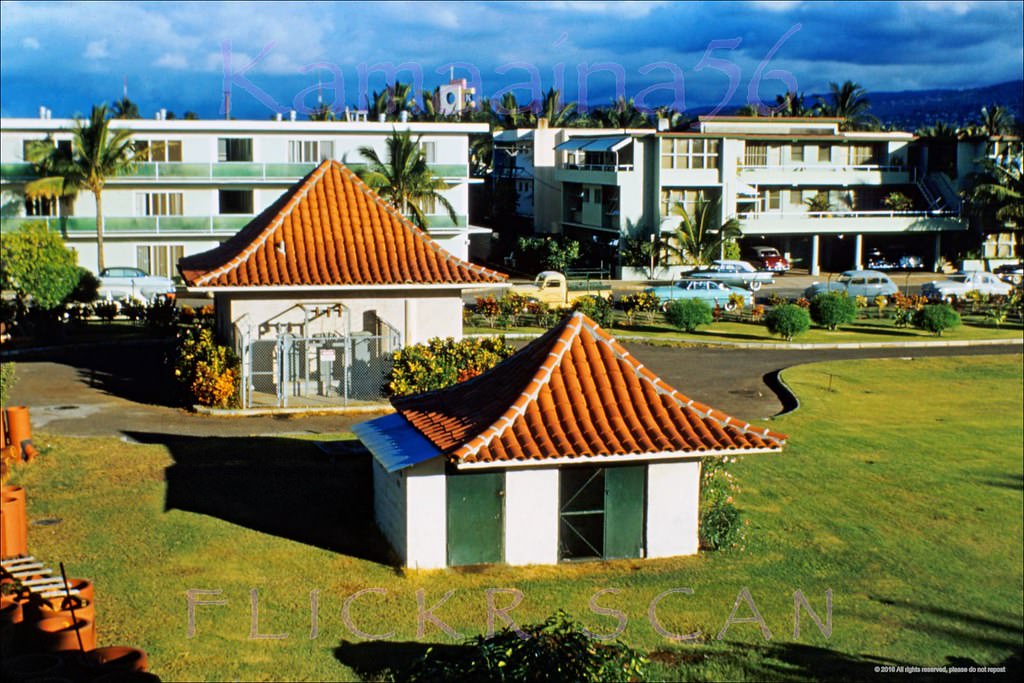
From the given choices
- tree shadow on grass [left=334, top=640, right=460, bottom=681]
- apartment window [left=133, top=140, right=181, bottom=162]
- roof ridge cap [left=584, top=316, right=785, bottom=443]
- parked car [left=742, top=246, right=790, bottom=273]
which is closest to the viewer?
tree shadow on grass [left=334, top=640, right=460, bottom=681]

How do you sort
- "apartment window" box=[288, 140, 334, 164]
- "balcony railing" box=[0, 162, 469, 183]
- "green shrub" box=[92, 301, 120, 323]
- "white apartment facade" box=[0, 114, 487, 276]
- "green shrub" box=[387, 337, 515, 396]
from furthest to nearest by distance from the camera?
1. "apartment window" box=[288, 140, 334, 164]
2. "balcony railing" box=[0, 162, 469, 183]
3. "white apartment facade" box=[0, 114, 487, 276]
4. "green shrub" box=[92, 301, 120, 323]
5. "green shrub" box=[387, 337, 515, 396]

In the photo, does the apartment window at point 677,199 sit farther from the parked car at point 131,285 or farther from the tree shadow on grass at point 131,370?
the tree shadow on grass at point 131,370

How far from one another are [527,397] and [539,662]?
A: 28.5 feet

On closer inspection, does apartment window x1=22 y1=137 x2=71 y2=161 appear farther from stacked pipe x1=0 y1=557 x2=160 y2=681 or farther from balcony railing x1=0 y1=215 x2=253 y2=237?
stacked pipe x1=0 y1=557 x2=160 y2=681

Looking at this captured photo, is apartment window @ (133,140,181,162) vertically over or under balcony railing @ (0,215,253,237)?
over

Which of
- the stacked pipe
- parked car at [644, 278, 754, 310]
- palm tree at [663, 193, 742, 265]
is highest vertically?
palm tree at [663, 193, 742, 265]

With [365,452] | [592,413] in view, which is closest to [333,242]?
[365,452]

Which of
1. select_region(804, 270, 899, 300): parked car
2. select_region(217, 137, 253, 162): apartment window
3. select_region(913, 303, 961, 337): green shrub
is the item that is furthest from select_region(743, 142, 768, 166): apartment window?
select_region(217, 137, 253, 162): apartment window

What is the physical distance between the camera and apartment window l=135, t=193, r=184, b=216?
5681cm

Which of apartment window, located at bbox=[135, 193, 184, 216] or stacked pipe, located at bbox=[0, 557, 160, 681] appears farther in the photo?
apartment window, located at bbox=[135, 193, 184, 216]

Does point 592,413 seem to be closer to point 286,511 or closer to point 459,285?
point 286,511

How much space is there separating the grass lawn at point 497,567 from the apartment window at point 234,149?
3323 cm

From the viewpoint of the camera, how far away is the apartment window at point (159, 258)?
5662 centimetres

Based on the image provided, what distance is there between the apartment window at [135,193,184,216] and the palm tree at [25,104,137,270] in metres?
2.41
